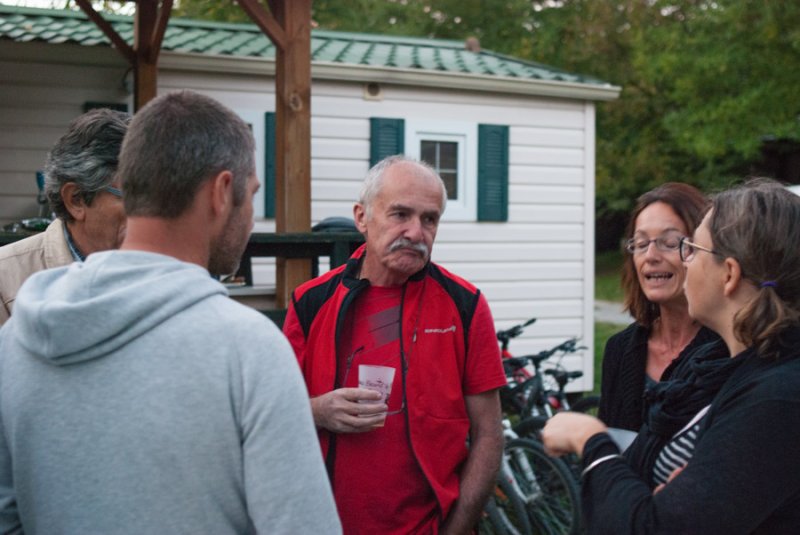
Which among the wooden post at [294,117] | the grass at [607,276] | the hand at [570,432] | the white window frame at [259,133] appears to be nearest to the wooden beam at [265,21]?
the wooden post at [294,117]

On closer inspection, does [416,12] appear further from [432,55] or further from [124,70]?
[124,70]

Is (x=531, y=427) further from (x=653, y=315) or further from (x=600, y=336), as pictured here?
(x=600, y=336)

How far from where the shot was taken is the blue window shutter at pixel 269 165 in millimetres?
8422

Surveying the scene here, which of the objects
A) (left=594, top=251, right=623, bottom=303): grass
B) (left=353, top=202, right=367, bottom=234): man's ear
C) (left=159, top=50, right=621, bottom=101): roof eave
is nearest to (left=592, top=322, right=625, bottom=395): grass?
(left=594, top=251, right=623, bottom=303): grass

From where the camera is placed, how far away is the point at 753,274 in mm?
1825

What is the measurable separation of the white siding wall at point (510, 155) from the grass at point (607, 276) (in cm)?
914

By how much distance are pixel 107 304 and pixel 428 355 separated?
4.41ft

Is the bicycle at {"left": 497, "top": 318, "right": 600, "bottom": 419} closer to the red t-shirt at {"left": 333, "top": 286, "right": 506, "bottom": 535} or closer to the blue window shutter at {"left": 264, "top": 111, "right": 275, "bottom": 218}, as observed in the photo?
the blue window shutter at {"left": 264, "top": 111, "right": 275, "bottom": 218}

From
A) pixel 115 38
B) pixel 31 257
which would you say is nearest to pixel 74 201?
pixel 31 257

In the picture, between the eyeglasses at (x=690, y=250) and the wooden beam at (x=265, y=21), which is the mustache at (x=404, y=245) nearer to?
the eyeglasses at (x=690, y=250)

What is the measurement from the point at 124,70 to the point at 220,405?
773cm

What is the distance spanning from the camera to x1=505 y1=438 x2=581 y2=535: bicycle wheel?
210 inches

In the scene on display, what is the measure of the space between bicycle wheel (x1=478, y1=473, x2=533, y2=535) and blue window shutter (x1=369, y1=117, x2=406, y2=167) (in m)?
4.27

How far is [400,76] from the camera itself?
347 inches
